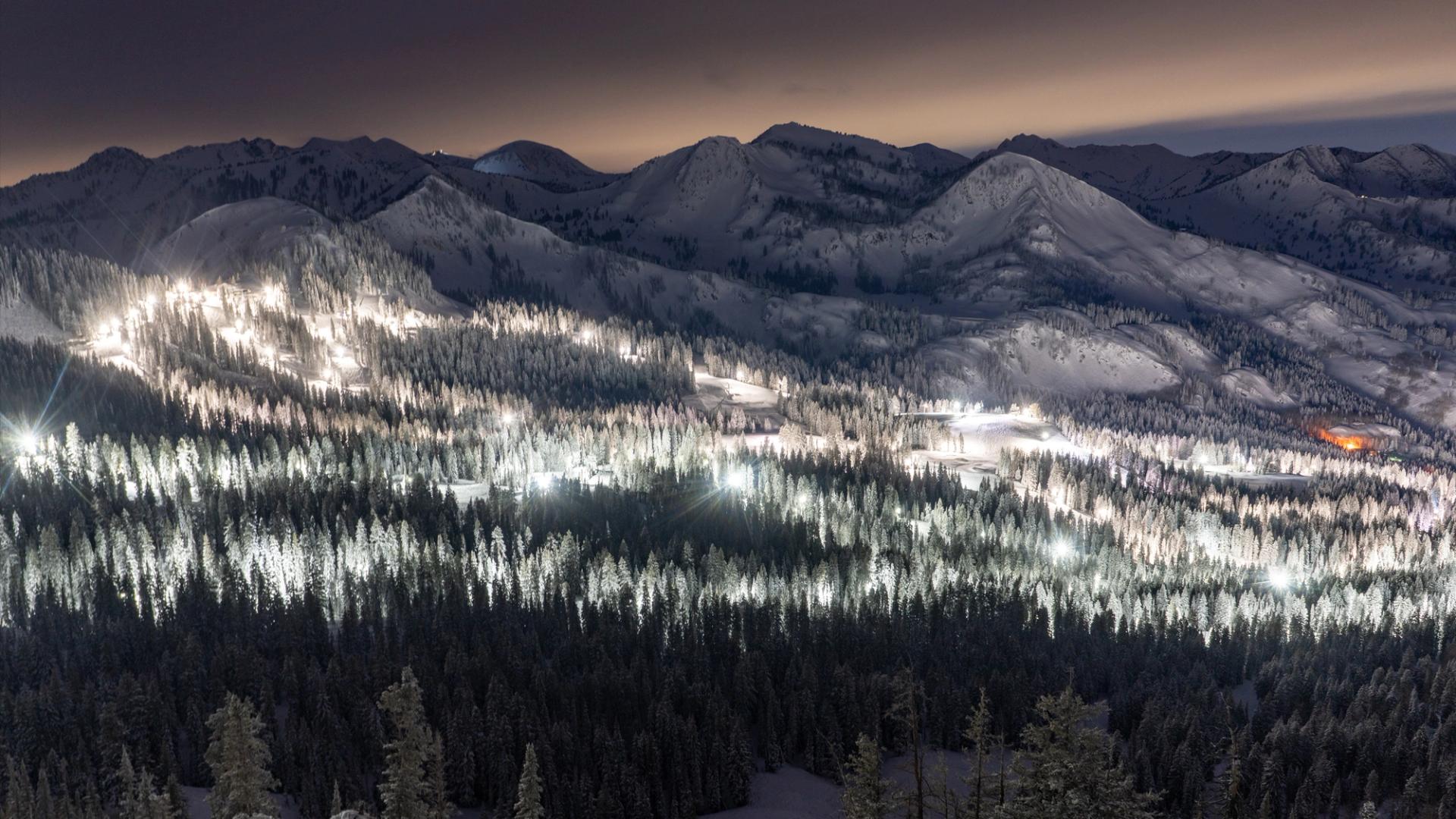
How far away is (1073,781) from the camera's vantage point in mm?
34344

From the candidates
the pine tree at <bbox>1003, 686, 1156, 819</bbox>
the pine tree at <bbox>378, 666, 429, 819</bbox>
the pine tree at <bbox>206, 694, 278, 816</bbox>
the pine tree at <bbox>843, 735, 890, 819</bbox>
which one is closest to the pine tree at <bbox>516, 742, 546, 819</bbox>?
the pine tree at <bbox>378, 666, 429, 819</bbox>

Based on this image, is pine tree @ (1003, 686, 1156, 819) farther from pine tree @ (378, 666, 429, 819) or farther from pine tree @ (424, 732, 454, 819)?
pine tree @ (424, 732, 454, 819)

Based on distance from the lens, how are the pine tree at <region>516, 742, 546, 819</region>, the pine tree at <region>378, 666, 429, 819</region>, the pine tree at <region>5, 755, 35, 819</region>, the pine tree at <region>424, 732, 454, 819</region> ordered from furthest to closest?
1. the pine tree at <region>5, 755, 35, 819</region>
2. the pine tree at <region>516, 742, 546, 819</region>
3. the pine tree at <region>424, 732, 454, 819</region>
4. the pine tree at <region>378, 666, 429, 819</region>

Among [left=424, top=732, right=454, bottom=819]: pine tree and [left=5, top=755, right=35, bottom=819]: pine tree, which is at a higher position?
[left=424, top=732, right=454, bottom=819]: pine tree

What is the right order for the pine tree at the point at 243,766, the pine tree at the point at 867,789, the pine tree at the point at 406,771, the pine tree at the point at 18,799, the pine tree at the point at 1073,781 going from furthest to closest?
1. the pine tree at the point at 18,799
2. the pine tree at the point at 243,766
3. the pine tree at the point at 406,771
4. the pine tree at the point at 867,789
5. the pine tree at the point at 1073,781

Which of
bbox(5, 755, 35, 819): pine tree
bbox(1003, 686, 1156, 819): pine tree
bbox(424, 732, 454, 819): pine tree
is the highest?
bbox(1003, 686, 1156, 819): pine tree

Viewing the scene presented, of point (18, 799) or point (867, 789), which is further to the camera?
point (18, 799)

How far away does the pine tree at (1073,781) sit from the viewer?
112 feet

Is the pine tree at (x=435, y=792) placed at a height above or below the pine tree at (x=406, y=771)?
below

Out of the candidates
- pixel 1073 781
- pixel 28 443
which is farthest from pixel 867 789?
pixel 28 443

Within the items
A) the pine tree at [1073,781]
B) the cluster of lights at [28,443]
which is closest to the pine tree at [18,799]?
the pine tree at [1073,781]

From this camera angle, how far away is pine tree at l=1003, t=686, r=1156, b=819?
34031 millimetres

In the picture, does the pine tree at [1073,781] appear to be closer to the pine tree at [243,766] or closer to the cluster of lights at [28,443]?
the pine tree at [243,766]

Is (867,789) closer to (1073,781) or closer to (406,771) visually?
(1073,781)
